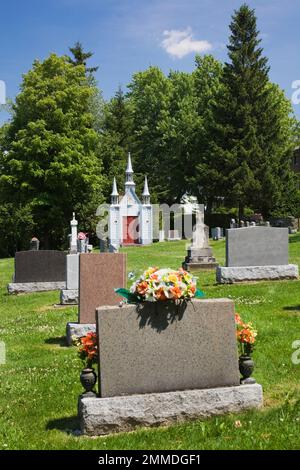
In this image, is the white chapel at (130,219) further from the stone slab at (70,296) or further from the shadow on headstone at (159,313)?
the shadow on headstone at (159,313)

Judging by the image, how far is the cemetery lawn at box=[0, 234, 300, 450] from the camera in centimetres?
591

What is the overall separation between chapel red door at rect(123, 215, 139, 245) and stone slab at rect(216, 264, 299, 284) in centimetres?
3174

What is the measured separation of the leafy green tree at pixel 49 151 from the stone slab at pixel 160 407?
37.6 meters

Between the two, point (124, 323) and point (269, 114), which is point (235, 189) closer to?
point (269, 114)

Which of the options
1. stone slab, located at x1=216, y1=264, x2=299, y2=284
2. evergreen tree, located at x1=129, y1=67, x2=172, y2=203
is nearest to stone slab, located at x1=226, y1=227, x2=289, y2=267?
stone slab, located at x1=216, y1=264, x2=299, y2=284

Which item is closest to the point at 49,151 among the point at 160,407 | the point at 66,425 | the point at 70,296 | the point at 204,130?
the point at 204,130

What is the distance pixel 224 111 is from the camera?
5091 centimetres

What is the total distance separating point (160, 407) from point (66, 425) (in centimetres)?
123

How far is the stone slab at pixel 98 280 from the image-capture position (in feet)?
36.6

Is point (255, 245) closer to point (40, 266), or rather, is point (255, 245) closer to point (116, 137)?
point (40, 266)

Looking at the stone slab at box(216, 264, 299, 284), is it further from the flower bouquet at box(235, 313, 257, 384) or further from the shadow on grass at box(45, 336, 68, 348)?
the flower bouquet at box(235, 313, 257, 384)

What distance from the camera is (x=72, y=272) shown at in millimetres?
15906

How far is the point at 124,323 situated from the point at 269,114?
47.8m

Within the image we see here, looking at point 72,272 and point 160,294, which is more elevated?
point 160,294
